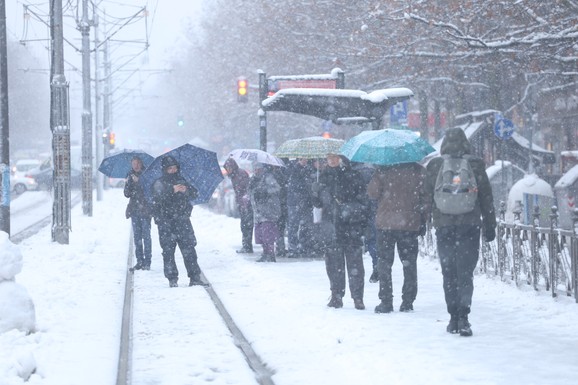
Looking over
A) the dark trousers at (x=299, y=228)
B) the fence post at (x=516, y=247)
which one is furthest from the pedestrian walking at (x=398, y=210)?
the dark trousers at (x=299, y=228)

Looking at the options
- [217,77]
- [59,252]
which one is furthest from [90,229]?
[217,77]

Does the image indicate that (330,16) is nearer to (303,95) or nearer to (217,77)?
(303,95)

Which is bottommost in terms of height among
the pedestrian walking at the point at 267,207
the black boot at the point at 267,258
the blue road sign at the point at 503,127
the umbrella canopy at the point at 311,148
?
the black boot at the point at 267,258

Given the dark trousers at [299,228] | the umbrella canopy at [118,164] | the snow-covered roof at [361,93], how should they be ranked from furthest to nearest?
the umbrella canopy at [118,164]
the dark trousers at [299,228]
the snow-covered roof at [361,93]

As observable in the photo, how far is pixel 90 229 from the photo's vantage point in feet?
93.5

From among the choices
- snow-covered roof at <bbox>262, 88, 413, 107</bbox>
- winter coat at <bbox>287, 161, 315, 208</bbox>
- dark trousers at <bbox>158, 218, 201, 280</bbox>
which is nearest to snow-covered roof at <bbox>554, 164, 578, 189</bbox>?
winter coat at <bbox>287, 161, 315, 208</bbox>

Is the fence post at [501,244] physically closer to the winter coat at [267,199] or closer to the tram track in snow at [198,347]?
the tram track in snow at [198,347]

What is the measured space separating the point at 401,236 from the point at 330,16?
26.9 meters

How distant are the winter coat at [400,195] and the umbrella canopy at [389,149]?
0.10m

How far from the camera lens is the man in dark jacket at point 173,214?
553 inches

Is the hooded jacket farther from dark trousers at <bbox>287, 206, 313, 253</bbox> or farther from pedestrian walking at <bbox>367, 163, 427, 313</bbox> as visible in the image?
dark trousers at <bbox>287, 206, 313, 253</bbox>

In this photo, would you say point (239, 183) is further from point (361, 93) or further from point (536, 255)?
point (536, 255)

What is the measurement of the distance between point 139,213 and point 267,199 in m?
2.18

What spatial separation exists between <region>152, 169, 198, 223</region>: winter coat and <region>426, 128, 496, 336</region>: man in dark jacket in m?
5.21
